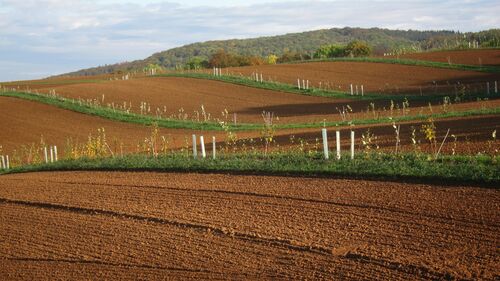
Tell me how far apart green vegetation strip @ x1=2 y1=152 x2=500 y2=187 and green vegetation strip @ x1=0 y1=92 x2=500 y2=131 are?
7.27 metres

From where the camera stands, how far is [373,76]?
229 feet

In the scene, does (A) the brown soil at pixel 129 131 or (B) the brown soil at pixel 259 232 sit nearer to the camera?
(B) the brown soil at pixel 259 232

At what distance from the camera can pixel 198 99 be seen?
59000 mm

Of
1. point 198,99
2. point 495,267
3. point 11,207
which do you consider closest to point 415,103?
point 198,99

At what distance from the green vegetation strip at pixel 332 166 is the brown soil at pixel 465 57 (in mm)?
53255

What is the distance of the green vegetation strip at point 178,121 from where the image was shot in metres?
36.7

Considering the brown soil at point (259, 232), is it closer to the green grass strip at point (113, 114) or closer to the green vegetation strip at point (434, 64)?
the green grass strip at point (113, 114)

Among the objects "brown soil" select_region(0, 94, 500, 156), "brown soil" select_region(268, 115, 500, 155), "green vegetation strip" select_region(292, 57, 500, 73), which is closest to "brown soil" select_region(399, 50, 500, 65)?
"green vegetation strip" select_region(292, 57, 500, 73)

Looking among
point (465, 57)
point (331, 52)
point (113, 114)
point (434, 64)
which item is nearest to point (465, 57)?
point (465, 57)

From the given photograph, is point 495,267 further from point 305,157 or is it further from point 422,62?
point 422,62

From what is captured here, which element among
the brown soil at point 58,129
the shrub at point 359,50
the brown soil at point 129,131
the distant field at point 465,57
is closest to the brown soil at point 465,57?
the distant field at point 465,57

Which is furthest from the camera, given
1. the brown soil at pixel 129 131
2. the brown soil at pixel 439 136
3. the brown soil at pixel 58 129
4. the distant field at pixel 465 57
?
the distant field at pixel 465 57

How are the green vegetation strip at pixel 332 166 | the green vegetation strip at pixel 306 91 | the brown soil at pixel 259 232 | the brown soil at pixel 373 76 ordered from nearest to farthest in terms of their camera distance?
1. the brown soil at pixel 259 232
2. the green vegetation strip at pixel 332 166
3. the green vegetation strip at pixel 306 91
4. the brown soil at pixel 373 76

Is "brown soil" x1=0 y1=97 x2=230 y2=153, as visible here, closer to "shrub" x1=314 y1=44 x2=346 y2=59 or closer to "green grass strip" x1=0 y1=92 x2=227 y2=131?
"green grass strip" x1=0 y1=92 x2=227 y2=131
